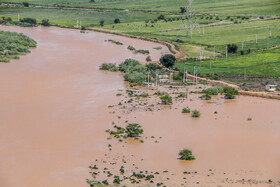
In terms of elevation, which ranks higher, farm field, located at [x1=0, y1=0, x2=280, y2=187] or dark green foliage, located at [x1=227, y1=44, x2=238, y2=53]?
dark green foliage, located at [x1=227, y1=44, x2=238, y2=53]

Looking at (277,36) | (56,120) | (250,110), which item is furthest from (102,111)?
(277,36)

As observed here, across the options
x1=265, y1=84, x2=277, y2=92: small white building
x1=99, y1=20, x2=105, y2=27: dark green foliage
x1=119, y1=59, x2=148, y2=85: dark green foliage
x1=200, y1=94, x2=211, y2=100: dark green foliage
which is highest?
x1=99, y1=20, x2=105, y2=27: dark green foliage

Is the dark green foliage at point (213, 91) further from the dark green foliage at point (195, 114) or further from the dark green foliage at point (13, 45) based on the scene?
the dark green foliage at point (13, 45)

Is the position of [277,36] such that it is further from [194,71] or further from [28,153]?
[28,153]

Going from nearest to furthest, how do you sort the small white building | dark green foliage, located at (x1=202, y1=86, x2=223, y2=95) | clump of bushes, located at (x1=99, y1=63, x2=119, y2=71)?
dark green foliage, located at (x1=202, y1=86, x2=223, y2=95) → the small white building → clump of bushes, located at (x1=99, y1=63, x2=119, y2=71)

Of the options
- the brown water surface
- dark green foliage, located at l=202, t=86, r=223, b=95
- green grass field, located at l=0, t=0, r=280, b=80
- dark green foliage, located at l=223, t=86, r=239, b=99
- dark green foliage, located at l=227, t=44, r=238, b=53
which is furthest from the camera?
dark green foliage, located at l=227, t=44, r=238, b=53

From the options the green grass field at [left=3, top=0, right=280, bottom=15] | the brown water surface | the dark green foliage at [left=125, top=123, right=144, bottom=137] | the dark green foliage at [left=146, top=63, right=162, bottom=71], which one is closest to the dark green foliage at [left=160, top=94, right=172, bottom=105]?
the brown water surface

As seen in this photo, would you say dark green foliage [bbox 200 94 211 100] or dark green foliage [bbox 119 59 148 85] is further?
dark green foliage [bbox 119 59 148 85]

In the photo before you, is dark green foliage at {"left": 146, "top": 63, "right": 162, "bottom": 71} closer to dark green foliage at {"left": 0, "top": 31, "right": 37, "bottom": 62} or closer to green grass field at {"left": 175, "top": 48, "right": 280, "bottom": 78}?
green grass field at {"left": 175, "top": 48, "right": 280, "bottom": 78}
